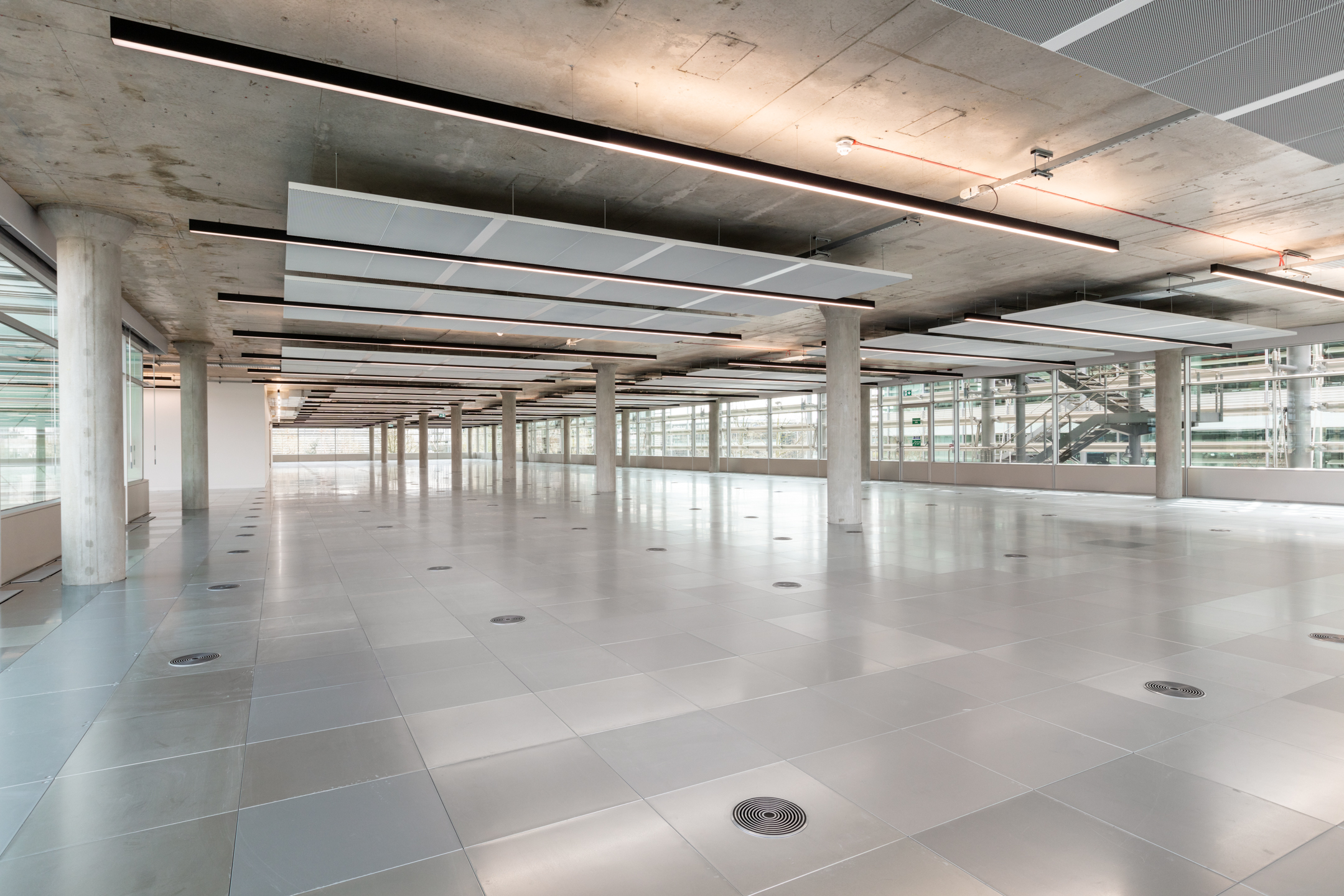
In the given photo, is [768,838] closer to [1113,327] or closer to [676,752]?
[676,752]

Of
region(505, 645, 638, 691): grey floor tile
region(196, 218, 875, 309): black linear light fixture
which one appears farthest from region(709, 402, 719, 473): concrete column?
region(505, 645, 638, 691): grey floor tile

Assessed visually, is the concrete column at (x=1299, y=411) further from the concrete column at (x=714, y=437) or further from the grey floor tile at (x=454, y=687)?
the concrete column at (x=714, y=437)

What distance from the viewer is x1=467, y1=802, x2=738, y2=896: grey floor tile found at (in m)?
2.74

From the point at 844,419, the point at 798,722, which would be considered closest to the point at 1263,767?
the point at 798,722

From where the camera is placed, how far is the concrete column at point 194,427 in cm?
2039

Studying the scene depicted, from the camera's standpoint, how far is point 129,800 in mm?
3486

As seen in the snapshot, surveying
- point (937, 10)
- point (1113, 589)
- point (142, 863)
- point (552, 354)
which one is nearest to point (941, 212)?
point (937, 10)

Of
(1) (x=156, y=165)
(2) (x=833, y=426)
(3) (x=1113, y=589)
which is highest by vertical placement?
(1) (x=156, y=165)

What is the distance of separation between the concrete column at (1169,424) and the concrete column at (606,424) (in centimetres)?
1760

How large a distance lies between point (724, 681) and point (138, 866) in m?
3.39

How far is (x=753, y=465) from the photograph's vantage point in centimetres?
4172

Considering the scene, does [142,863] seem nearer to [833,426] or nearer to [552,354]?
[833,426]

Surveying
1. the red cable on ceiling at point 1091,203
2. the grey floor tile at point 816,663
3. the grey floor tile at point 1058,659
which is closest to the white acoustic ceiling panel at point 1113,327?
the red cable on ceiling at point 1091,203

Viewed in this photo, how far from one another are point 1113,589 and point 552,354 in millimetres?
16704
